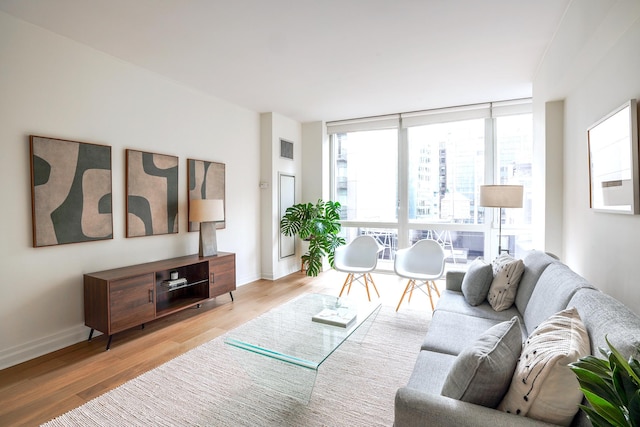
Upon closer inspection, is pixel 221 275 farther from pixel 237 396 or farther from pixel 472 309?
pixel 472 309

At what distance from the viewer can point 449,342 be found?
1.94 meters

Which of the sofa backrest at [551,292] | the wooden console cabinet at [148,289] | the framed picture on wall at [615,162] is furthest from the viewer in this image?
the wooden console cabinet at [148,289]

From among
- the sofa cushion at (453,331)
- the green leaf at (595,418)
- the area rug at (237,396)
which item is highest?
the green leaf at (595,418)

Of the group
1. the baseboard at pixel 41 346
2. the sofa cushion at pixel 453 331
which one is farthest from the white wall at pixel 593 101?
the baseboard at pixel 41 346

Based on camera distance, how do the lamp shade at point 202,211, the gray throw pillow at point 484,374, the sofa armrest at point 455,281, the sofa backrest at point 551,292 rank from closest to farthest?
the gray throw pillow at point 484,374 → the sofa backrest at point 551,292 → the sofa armrest at point 455,281 → the lamp shade at point 202,211

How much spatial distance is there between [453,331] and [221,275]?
2.74 metres

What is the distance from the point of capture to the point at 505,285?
2.51m

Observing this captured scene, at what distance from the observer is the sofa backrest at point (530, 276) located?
2275mm

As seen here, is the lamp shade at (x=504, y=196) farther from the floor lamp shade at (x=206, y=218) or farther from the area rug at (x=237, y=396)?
the floor lamp shade at (x=206, y=218)

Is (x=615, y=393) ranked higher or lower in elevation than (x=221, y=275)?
higher

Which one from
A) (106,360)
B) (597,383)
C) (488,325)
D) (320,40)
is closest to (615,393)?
(597,383)

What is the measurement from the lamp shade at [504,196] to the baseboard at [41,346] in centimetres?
440

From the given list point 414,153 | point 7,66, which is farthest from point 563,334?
point 414,153

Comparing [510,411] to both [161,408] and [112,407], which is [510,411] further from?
[112,407]
